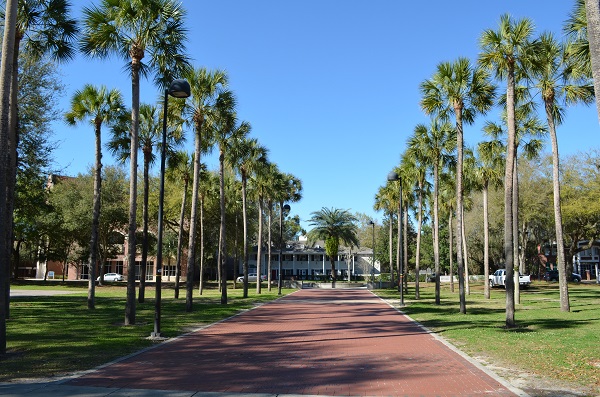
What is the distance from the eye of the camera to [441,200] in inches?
1613

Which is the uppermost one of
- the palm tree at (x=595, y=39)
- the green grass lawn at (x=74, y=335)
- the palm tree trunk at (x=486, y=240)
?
the palm tree at (x=595, y=39)

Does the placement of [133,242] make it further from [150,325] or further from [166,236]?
[166,236]

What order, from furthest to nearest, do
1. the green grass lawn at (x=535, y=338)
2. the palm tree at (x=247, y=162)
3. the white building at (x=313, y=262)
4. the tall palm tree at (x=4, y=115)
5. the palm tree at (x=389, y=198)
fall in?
the white building at (x=313, y=262)
the palm tree at (x=389, y=198)
the palm tree at (x=247, y=162)
the tall palm tree at (x=4, y=115)
the green grass lawn at (x=535, y=338)

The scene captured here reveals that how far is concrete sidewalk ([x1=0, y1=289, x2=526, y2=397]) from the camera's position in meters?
7.85

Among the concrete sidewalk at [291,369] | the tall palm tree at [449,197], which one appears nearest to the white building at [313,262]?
the tall palm tree at [449,197]

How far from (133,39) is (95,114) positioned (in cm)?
675

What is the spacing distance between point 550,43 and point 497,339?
498 inches

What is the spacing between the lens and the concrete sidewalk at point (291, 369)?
785cm

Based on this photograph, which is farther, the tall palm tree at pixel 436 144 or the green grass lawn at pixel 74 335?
the tall palm tree at pixel 436 144

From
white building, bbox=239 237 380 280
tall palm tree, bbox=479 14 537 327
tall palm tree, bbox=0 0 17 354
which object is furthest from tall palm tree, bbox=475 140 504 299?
white building, bbox=239 237 380 280

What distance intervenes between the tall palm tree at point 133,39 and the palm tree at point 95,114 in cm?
572

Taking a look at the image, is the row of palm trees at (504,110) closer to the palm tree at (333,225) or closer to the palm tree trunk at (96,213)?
the palm tree trunk at (96,213)

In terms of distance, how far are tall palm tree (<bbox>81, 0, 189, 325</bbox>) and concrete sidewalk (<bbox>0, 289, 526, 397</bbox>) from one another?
4873 millimetres

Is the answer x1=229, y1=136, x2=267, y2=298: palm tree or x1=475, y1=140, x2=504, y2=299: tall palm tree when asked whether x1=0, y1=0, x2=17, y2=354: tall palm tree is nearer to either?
x1=229, y1=136, x2=267, y2=298: palm tree
